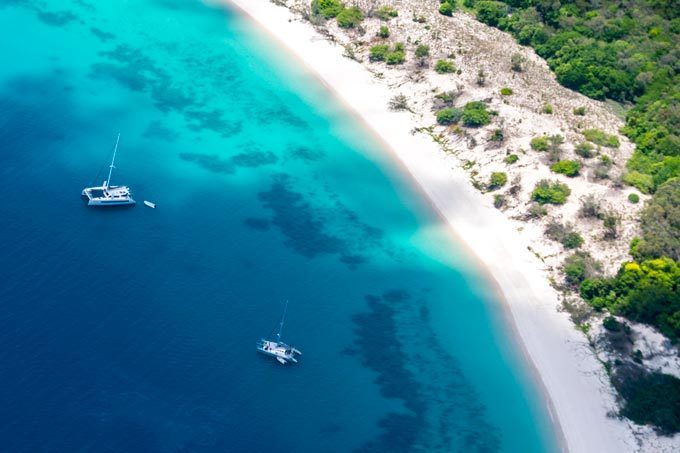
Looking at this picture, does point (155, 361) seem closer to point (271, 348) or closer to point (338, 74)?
point (271, 348)

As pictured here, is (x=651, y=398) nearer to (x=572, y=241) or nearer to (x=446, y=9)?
(x=572, y=241)

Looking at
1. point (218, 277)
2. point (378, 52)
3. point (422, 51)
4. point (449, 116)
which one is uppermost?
point (422, 51)

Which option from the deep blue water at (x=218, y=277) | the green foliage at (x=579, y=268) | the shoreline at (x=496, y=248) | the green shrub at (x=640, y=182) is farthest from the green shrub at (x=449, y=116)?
the green foliage at (x=579, y=268)

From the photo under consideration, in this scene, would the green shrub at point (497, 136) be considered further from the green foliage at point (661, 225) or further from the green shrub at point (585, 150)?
the green foliage at point (661, 225)

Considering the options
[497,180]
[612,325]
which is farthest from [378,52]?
[612,325]

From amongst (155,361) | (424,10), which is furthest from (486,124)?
(155,361)
